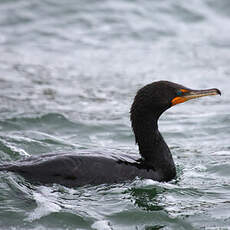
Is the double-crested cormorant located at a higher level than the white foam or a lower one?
higher

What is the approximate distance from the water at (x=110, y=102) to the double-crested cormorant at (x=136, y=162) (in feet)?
0.37

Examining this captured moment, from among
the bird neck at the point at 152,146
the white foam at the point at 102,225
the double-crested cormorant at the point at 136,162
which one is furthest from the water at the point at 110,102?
the bird neck at the point at 152,146

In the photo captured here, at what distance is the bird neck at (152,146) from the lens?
766 centimetres

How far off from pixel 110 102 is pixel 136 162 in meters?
4.14

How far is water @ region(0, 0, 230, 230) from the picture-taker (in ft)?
22.1

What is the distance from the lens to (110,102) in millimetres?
11617

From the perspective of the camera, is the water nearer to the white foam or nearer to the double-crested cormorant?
the white foam

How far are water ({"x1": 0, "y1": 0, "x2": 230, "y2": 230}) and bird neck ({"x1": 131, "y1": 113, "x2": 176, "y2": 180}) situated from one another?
22 cm

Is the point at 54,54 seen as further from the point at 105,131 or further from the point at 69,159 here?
the point at 69,159

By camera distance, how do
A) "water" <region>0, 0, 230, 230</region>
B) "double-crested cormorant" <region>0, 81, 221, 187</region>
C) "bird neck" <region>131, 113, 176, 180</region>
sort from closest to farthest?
"water" <region>0, 0, 230, 230</region> < "double-crested cormorant" <region>0, 81, 221, 187</region> < "bird neck" <region>131, 113, 176, 180</region>

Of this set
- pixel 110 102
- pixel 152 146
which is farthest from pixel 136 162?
pixel 110 102

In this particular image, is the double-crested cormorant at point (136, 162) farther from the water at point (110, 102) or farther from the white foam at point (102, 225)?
the white foam at point (102, 225)

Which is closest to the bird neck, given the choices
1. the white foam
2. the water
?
the water

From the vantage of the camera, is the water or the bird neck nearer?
the water
